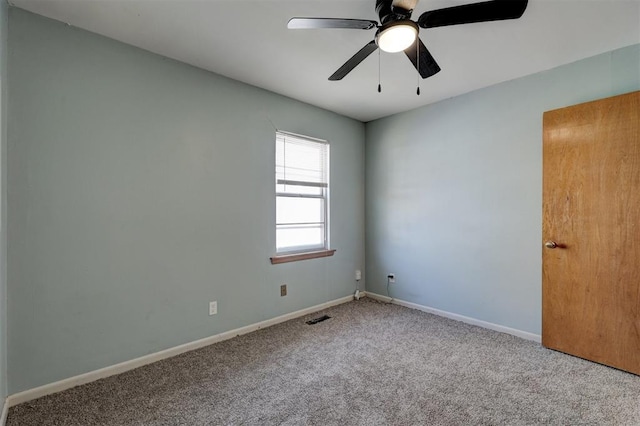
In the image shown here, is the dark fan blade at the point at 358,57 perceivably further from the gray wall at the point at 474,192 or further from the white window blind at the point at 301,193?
the gray wall at the point at 474,192

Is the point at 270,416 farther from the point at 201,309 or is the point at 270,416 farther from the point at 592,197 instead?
the point at 592,197

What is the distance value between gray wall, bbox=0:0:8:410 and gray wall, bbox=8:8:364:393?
0.17 ft

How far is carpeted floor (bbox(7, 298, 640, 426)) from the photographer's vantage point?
1740 mm

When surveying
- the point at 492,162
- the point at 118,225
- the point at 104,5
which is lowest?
the point at 118,225

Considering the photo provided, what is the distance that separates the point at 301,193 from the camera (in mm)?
3518

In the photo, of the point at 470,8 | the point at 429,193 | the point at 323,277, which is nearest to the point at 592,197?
the point at 429,193

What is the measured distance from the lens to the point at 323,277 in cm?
368

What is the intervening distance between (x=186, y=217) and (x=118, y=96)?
1027mm

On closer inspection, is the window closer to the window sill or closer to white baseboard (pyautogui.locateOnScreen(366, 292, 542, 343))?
the window sill

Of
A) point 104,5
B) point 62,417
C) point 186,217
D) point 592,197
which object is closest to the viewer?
point 62,417

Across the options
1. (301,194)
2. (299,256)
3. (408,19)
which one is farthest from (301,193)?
(408,19)

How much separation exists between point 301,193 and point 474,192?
73.9 inches

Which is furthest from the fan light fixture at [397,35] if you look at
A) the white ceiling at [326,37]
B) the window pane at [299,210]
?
the window pane at [299,210]

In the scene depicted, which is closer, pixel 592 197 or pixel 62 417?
pixel 62 417
